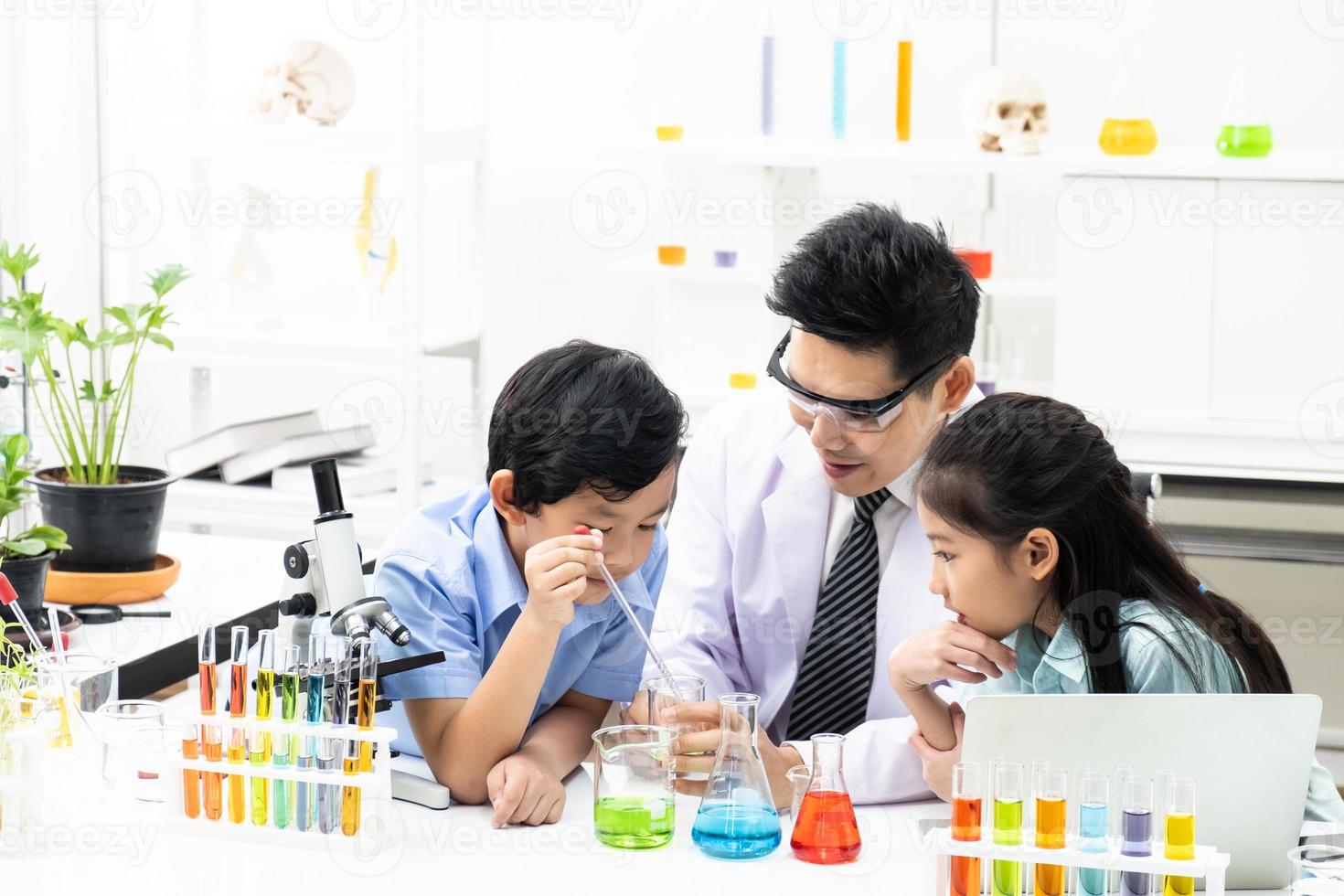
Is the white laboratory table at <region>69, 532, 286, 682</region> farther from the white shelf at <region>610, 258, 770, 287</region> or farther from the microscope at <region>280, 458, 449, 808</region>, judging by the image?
the white shelf at <region>610, 258, 770, 287</region>

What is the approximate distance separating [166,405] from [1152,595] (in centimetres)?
311

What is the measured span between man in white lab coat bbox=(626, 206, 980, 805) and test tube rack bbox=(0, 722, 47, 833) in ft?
2.01

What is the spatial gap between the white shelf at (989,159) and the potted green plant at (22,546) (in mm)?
→ 1649

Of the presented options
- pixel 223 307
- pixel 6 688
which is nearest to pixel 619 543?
pixel 6 688

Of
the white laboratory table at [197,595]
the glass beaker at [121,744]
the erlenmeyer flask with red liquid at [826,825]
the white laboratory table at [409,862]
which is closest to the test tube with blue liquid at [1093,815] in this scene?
the white laboratory table at [409,862]

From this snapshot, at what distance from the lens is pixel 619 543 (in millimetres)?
1616

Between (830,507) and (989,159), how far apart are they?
52.8 inches

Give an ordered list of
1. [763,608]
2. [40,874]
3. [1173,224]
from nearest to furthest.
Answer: [40,874] < [763,608] < [1173,224]

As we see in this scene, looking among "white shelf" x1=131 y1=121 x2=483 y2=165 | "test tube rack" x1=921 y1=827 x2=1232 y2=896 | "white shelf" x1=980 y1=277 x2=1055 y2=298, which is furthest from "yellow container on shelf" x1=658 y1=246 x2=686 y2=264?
"test tube rack" x1=921 y1=827 x2=1232 y2=896

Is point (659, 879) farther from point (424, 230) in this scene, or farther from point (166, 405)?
point (166, 405)

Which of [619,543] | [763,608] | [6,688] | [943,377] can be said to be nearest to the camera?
[6,688]

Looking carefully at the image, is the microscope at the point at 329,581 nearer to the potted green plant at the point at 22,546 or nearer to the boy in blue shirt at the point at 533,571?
the boy in blue shirt at the point at 533,571

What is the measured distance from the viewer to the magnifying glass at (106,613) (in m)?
2.20

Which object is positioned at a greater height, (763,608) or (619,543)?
(619,543)
